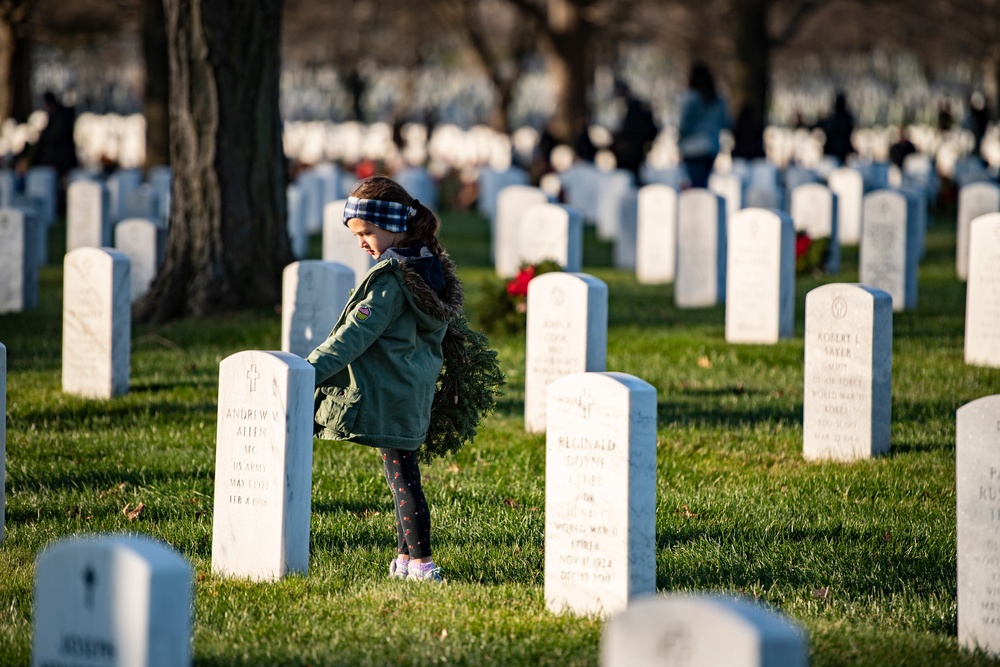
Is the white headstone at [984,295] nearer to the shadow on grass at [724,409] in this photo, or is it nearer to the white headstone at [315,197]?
the shadow on grass at [724,409]

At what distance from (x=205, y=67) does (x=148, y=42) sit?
1086 cm

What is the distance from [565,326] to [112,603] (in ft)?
17.6

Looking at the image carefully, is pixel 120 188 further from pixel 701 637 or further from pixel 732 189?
pixel 701 637

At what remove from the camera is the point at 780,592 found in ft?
19.1

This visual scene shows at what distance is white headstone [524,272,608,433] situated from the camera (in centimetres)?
855

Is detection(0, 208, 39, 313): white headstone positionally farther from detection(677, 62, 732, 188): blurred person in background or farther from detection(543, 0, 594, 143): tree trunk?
detection(543, 0, 594, 143): tree trunk

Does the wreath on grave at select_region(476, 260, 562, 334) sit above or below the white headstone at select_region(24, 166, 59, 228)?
below

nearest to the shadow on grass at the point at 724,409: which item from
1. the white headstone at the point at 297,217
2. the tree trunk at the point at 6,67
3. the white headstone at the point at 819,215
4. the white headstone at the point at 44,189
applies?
the white headstone at the point at 819,215

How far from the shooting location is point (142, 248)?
13.5 m

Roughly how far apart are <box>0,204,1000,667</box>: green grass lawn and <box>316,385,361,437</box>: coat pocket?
2.10 ft

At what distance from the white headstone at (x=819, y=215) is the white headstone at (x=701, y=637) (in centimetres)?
1360

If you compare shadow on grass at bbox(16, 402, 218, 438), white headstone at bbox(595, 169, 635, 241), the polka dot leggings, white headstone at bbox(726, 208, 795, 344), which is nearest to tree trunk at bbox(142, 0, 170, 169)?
white headstone at bbox(595, 169, 635, 241)

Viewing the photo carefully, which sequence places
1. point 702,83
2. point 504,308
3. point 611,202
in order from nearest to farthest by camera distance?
point 504,308
point 702,83
point 611,202

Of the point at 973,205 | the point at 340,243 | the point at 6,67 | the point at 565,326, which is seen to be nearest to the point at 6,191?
the point at 340,243
